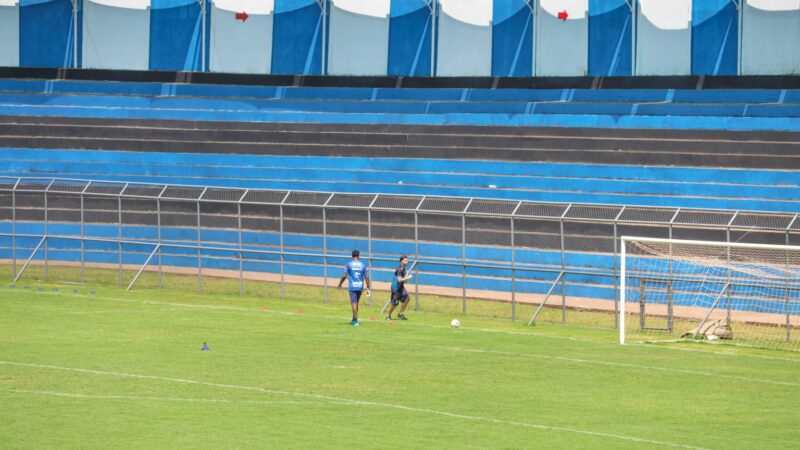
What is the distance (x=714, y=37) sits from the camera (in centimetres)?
4434

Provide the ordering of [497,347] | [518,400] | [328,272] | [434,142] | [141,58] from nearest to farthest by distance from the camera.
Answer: [518,400] → [497,347] → [328,272] → [434,142] → [141,58]

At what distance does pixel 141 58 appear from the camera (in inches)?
2002

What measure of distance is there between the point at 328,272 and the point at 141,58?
1852 centimetres

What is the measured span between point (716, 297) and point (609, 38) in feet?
66.7

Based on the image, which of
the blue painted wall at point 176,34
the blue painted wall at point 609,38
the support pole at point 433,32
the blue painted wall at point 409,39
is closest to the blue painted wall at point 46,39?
the blue painted wall at point 176,34

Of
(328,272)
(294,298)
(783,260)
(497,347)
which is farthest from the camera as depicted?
(328,272)

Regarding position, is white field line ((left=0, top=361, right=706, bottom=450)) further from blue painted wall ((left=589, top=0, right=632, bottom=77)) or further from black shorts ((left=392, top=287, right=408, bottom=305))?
blue painted wall ((left=589, top=0, right=632, bottom=77))

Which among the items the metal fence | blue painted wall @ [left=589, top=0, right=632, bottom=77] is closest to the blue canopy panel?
the metal fence

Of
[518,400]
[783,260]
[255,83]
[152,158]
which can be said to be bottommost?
[518,400]

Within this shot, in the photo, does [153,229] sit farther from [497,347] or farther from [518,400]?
[518,400]

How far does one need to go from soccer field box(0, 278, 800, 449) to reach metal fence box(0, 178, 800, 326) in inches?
163

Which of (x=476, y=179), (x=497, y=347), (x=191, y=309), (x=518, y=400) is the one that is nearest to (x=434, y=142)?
(x=476, y=179)

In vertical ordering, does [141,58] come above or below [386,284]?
above

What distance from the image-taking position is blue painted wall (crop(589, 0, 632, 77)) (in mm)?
45656
